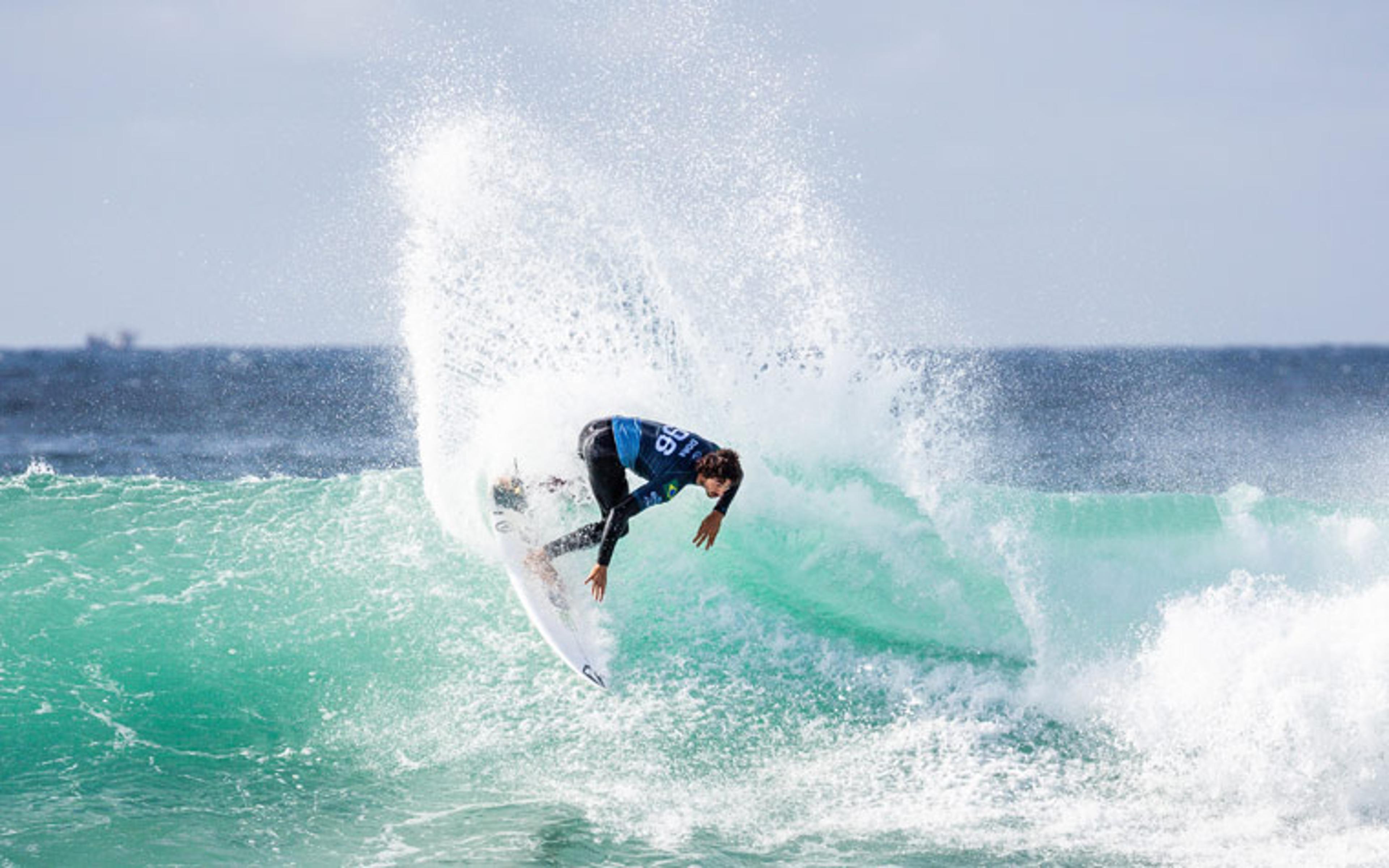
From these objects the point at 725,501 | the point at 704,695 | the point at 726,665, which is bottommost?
the point at 704,695

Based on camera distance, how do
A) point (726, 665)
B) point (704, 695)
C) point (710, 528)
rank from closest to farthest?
point (710, 528)
point (704, 695)
point (726, 665)

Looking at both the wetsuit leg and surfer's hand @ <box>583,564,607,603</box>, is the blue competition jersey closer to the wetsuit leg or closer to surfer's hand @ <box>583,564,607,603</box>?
the wetsuit leg

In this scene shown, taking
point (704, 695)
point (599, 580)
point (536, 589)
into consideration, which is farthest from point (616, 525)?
point (704, 695)

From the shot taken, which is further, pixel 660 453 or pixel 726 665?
pixel 726 665

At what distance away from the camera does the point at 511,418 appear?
30.2 ft

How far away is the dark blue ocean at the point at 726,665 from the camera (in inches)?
254

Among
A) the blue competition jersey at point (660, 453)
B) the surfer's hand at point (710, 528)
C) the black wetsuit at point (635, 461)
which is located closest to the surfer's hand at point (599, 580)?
the black wetsuit at point (635, 461)

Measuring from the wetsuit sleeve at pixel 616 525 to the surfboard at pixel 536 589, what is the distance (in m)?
0.70

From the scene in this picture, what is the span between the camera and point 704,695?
794 centimetres

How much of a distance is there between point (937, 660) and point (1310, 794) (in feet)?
7.88

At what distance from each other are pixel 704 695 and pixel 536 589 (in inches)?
50.1

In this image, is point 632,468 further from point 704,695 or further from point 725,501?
point 704,695

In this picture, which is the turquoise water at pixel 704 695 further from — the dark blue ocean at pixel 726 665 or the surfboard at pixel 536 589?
the surfboard at pixel 536 589

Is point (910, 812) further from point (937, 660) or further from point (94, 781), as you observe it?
point (94, 781)
